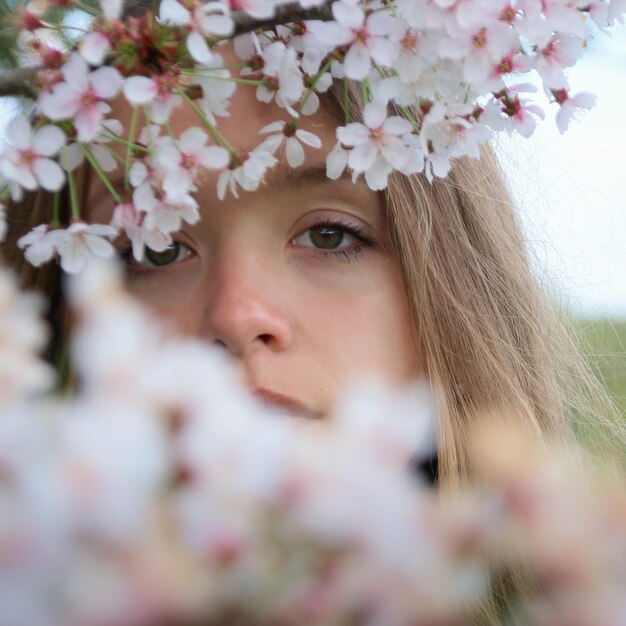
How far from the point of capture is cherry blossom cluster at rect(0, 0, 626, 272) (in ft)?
2.07

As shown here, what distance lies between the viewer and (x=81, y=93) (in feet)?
2.10

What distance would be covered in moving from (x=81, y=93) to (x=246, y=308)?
12.2 inches

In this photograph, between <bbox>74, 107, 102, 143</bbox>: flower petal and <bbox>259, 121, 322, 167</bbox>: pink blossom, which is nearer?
<bbox>74, 107, 102, 143</bbox>: flower petal

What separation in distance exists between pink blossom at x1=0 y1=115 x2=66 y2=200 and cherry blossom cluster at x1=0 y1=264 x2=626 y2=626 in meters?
0.49

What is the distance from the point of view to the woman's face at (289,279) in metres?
0.90

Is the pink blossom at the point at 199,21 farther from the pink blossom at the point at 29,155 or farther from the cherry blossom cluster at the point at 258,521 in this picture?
the cherry blossom cluster at the point at 258,521

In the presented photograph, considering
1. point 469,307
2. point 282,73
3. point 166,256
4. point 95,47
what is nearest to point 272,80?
point 282,73

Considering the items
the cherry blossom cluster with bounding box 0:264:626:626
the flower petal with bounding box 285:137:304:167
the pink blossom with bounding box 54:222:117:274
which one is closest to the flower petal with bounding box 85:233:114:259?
the pink blossom with bounding box 54:222:117:274

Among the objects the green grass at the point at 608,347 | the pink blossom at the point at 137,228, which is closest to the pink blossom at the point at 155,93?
the pink blossom at the point at 137,228

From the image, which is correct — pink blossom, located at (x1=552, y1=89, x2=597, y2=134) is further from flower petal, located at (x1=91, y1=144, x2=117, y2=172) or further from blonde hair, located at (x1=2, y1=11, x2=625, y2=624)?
flower petal, located at (x1=91, y1=144, x2=117, y2=172)

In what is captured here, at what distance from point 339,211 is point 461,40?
0.42 metres

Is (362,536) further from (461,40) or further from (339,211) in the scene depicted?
(339,211)

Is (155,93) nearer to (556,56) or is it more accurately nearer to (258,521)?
(556,56)

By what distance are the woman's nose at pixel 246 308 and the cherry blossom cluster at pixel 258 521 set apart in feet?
2.10
